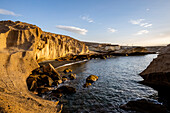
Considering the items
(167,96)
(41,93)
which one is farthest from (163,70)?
(41,93)

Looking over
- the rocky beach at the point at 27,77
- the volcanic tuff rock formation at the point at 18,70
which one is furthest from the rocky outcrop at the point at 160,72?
the volcanic tuff rock formation at the point at 18,70

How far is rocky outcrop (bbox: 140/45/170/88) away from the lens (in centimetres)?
966

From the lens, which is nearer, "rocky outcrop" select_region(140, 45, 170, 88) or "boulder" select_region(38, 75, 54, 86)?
"rocky outcrop" select_region(140, 45, 170, 88)

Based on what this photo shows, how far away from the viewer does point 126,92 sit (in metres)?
10.0

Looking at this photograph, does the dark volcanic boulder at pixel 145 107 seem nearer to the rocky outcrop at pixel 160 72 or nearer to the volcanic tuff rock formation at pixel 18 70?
the rocky outcrop at pixel 160 72

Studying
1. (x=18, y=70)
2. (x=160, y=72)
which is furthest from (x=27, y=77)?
(x=160, y=72)

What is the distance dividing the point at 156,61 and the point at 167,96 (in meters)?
4.42

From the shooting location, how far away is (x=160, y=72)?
10031mm

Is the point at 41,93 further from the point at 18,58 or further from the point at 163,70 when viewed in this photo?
the point at 163,70

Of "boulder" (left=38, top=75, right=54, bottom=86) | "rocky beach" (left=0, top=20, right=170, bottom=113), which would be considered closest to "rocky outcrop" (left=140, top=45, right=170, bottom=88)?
"rocky beach" (left=0, top=20, right=170, bottom=113)

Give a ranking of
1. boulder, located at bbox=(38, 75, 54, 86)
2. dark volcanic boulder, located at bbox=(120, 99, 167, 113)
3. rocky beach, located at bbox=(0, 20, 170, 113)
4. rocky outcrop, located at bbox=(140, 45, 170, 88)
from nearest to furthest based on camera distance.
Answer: rocky beach, located at bbox=(0, 20, 170, 113) < dark volcanic boulder, located at bbox=(120, 99, 167, 113) < rocky outcrop, located at bbox=(140, 45, 170, 88) < boulder, located at bbox=(38, 75, 54, 86)

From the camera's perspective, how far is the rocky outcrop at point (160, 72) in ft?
31.7

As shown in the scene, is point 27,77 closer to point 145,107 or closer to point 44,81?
point 44,81

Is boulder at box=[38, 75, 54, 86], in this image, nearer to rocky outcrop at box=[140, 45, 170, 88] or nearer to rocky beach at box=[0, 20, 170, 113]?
rocky beach at box=[0, 20, 170, 113]
